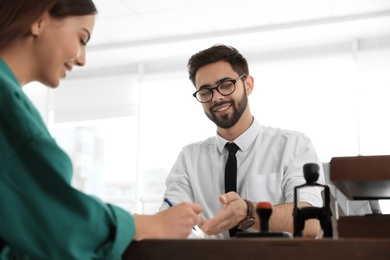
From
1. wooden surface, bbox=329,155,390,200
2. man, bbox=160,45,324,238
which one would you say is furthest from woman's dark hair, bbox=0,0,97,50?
man, bbox=160,45,324,238

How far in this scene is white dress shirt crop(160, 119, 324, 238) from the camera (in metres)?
2.41

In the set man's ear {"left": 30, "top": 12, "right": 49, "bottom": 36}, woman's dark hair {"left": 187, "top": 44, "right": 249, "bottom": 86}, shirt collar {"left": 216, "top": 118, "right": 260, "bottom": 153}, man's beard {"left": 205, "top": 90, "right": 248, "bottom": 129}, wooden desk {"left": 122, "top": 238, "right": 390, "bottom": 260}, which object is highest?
woman's dark hair {"left": 187, "top": 44, "right": 249, "bottom": 86}

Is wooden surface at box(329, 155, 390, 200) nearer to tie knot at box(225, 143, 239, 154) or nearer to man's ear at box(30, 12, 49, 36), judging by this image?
man's ear at box(30, 12, 49, 36)

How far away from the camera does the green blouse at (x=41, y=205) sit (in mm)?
973

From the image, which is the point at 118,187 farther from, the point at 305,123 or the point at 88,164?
the point at 305,123

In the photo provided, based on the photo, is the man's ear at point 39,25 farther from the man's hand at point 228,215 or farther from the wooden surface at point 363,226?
the wooden surface at point 363,226

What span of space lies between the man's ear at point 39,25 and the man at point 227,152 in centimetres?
130

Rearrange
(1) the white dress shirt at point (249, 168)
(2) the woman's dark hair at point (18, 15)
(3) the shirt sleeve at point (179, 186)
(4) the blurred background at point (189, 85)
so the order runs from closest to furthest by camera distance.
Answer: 1. (2) the woman's dark hair at point (18, 15)
2. (1) the white dress shirt at point (249, 168)
3. (3) the shirt sleeve at point (179, 186)
4. (4) the blurred background at point (189, 85)

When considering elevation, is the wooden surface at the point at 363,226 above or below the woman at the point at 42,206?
below

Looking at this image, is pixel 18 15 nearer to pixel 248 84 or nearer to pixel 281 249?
pixel 281 249

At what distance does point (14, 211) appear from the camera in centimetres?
99

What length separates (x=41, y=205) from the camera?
0.99 m

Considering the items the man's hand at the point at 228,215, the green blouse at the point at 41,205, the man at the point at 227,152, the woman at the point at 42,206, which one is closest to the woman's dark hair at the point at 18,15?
the woman at the point at 42,206

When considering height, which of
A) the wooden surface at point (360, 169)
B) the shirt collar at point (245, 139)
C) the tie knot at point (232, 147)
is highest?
the shirt collar at point (245, 139)
